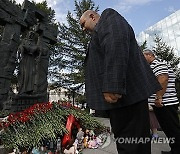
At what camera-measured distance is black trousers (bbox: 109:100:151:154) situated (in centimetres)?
148

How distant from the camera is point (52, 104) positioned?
4.13 m

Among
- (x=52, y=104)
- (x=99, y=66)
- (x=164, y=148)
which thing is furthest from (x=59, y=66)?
(x=99, y=66)

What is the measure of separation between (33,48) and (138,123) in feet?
18.9

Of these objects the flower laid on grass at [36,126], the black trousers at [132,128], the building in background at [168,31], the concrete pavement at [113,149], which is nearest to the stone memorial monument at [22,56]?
the flower laid on grass at [36,126]

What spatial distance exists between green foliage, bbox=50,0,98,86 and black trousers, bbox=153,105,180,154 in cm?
1614

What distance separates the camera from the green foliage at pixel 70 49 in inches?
766

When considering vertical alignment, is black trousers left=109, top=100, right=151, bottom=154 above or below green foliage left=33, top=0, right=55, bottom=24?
below

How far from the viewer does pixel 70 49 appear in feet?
66.3

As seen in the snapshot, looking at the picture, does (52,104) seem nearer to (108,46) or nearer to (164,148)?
(164,148)

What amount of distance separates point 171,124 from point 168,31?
43559 millimetres

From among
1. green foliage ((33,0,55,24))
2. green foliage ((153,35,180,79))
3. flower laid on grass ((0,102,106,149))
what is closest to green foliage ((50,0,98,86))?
green foliage ((33,0,55,24))

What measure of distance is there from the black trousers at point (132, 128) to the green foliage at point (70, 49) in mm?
17161

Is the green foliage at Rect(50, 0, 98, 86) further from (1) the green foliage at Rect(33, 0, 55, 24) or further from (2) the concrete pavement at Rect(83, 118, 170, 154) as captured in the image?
(2) the concrete pavement at Rect(83, 118, 170, 154)

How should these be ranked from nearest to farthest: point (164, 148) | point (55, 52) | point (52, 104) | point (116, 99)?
point (116, 99) → point (164, 148) → point (52, 104) → point (55, 52)
